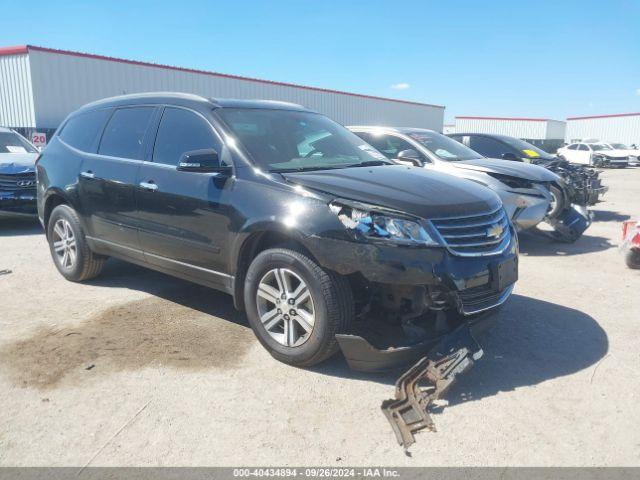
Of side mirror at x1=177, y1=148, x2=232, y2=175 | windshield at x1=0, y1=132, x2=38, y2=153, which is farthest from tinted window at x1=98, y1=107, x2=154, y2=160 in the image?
windshield at x1=0, y1=132, x2=38, y2=153

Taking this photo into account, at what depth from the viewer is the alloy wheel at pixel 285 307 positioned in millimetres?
3410

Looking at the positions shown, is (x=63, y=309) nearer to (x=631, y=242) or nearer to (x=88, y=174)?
(x=88, y=174)

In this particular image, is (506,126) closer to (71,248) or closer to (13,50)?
(13,50)

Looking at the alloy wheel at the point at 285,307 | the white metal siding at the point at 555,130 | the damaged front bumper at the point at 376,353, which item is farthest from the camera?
the white metal siding at the point at 555,130

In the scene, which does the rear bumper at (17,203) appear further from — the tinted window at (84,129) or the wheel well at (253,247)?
the wheel well at (253,247)

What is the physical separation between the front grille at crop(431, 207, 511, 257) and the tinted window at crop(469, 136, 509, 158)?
7.13 m

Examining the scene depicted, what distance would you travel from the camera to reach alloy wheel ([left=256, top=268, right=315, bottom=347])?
3.41m

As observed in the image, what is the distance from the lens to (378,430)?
285 centimetres

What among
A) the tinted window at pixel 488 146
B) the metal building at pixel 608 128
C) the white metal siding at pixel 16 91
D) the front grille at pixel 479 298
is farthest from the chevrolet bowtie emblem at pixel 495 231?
the metal building at pixel 608 128

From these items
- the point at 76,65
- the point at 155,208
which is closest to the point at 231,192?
the point at 155,208

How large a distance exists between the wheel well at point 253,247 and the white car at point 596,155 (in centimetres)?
3057

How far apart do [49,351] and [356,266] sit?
7.91ft

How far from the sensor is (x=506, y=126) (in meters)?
53.5

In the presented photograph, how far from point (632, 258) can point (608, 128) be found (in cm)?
5027
